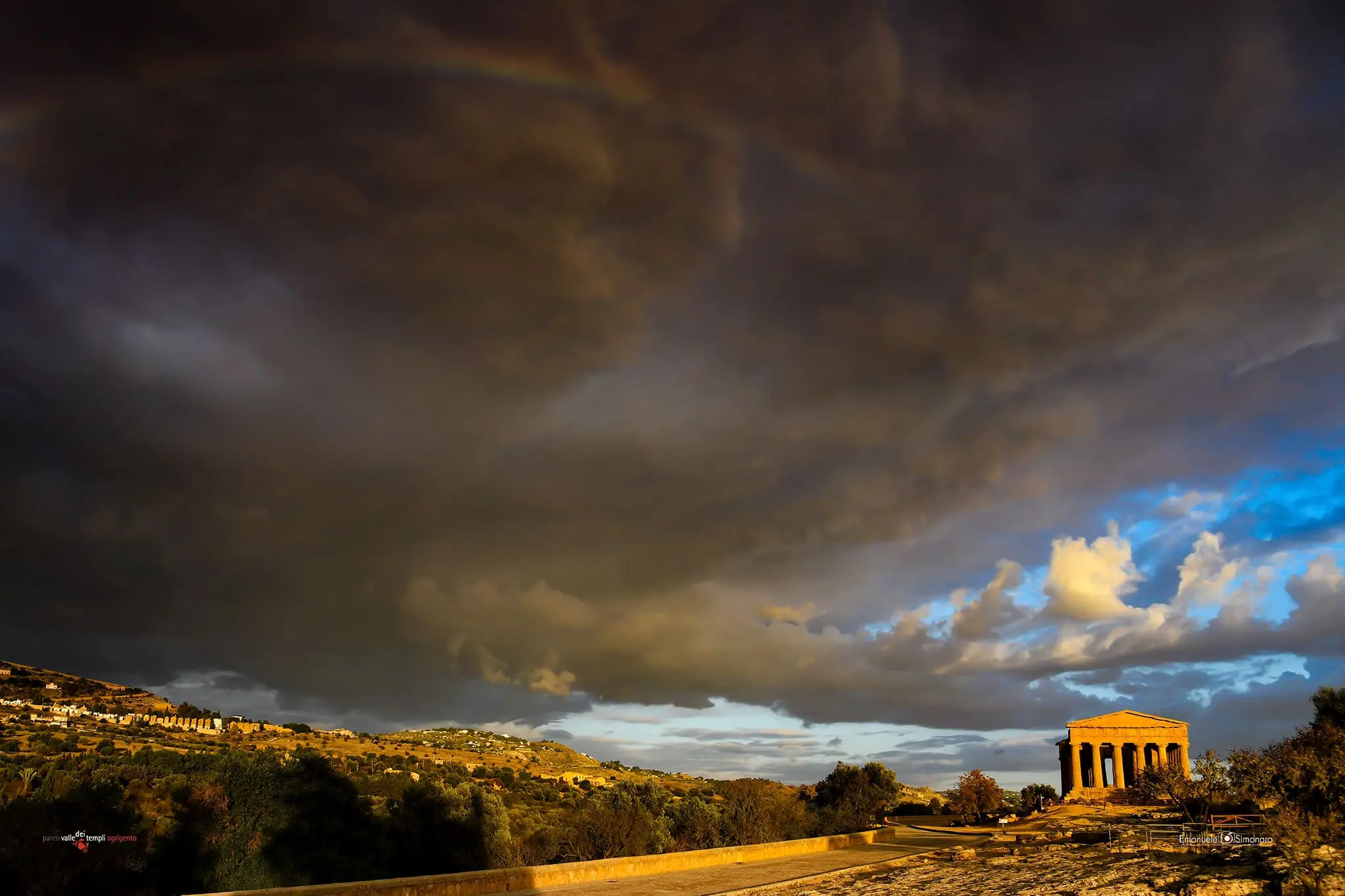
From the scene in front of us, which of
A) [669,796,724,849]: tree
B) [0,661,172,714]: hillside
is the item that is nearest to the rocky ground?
[669,796,724,849]: tree

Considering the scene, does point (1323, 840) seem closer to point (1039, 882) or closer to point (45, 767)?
point (1039, 882)

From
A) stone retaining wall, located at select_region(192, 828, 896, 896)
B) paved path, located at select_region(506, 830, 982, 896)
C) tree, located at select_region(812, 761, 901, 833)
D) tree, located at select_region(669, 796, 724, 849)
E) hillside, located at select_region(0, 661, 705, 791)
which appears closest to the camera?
stone retaining wall, located at select_region(192, 828, 896, 896)

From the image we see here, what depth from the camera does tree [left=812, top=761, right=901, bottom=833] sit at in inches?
2327

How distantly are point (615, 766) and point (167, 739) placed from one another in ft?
212

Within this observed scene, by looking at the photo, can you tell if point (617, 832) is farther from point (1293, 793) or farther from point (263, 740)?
point (263, 740)

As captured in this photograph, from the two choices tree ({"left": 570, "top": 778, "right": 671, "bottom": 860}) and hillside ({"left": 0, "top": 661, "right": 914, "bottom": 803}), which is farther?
hillside ({"left": 0, "top": 661, "right": 914, "bottom": 803})

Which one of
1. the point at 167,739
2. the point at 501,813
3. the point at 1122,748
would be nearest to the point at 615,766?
the point at 1122,748

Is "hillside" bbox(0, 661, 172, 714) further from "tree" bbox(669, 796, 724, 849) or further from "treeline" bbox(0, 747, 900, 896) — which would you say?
"tree" bbox(669, 796, 724, 849)

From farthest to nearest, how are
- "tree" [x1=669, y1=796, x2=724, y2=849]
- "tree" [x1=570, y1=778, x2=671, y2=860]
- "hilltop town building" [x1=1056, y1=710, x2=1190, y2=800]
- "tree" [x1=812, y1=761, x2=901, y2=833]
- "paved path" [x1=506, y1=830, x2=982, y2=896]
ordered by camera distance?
"hilltop town building" [x1=1056, y1=710, x2=1190, y2=800] < "tree" [x1=812, y1=761, x2=901, y2=833] < "tree" [x1=669, y1=796, x2=724, y2=849] < "tree" [x1=570, y1=778, x2=671, y2=860] < "paved path" [x1=506, y1=830, x2=982, y2=896]

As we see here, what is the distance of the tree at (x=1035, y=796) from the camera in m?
75.1

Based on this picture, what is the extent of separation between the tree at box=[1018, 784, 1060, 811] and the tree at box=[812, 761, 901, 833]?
1298cm

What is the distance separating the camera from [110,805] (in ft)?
96.3

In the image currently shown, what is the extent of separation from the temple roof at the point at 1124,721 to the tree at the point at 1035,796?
7851 millimetres

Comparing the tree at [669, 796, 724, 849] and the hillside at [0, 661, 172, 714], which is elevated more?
the hillside at [0, 661, 172, 714]
